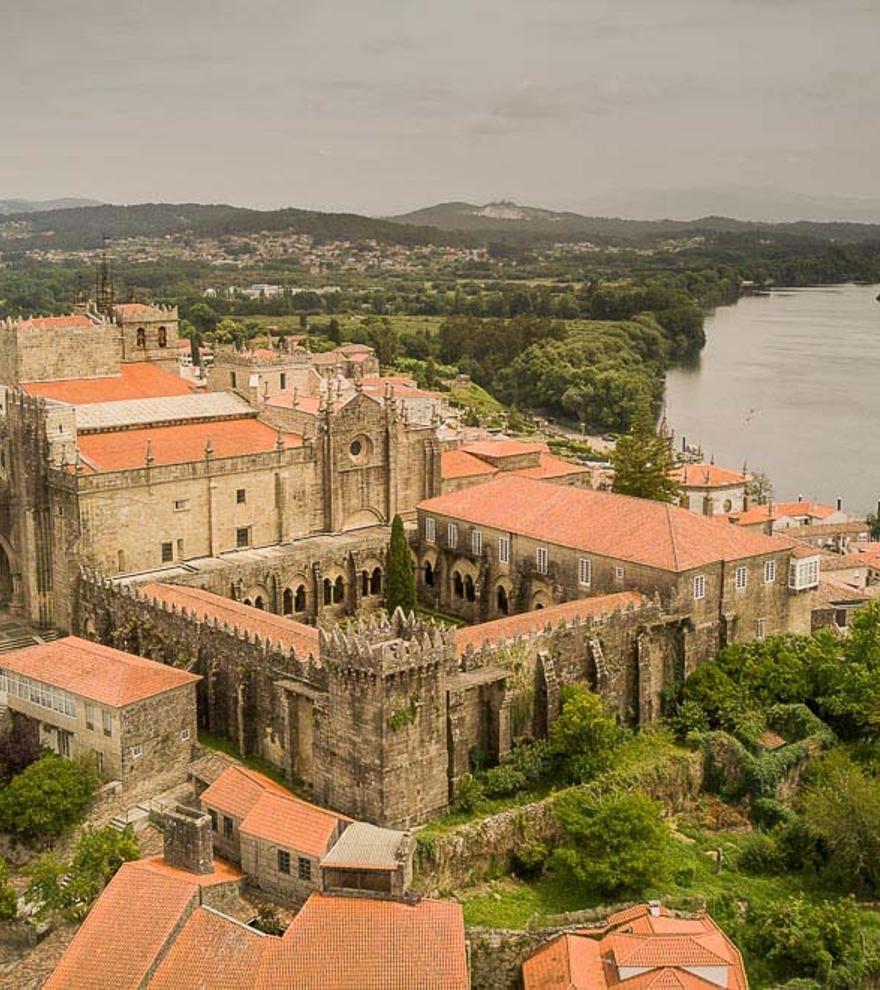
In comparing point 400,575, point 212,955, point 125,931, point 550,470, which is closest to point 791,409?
point 550,470

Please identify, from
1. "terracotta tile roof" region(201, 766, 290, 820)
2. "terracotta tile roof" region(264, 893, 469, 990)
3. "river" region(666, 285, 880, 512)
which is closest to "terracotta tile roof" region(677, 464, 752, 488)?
"river" region(666, 285, 880, 512)

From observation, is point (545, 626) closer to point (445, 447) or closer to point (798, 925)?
point (798, 925)

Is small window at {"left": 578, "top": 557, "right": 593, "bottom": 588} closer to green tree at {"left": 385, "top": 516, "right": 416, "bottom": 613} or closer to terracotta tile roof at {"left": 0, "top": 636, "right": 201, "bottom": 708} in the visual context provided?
green tree at {"left": 385, "top": 516, "right": 416, "bottom": 613}

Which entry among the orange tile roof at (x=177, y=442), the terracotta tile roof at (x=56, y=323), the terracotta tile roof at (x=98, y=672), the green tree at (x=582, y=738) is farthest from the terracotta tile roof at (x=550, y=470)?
the terracotta tile roof at (x=98, y=672)

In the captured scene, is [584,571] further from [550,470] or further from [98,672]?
[550,470]

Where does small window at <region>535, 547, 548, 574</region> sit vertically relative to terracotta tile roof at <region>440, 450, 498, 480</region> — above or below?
below

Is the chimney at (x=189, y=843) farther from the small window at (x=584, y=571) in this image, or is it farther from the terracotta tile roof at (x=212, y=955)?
the small window at (x=584, y=571)
